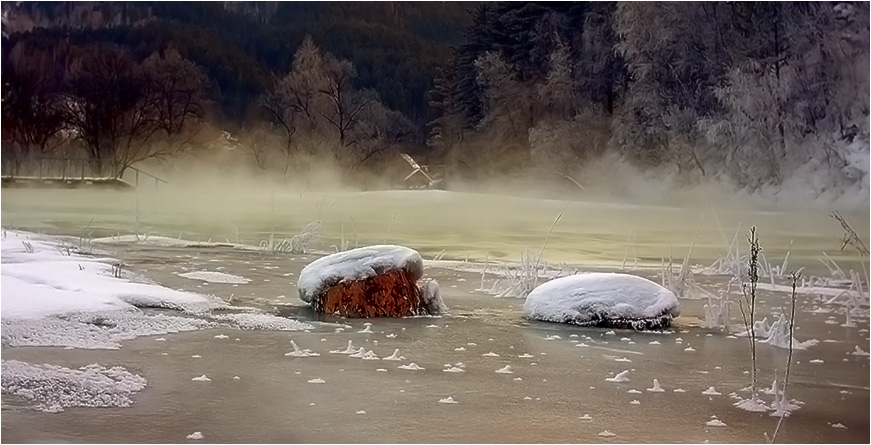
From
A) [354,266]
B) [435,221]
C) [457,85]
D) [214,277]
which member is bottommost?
[214,277]

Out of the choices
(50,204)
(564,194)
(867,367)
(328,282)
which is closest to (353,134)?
(328,282)

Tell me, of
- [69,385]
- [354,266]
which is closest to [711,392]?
[354,266]

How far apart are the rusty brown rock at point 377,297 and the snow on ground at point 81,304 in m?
0.20

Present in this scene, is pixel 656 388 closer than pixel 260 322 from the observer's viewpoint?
Yes

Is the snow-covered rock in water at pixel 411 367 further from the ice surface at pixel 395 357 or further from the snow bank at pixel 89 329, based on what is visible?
the snow bank at pixel 89 329

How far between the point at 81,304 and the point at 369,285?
1.18m

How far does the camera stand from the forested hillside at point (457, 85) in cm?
435

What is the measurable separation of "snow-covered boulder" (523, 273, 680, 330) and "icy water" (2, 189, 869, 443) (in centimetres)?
8

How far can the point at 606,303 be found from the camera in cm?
415

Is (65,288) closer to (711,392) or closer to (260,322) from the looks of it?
(260,322)

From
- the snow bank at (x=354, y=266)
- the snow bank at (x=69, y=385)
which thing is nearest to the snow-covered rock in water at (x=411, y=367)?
the snow bank at (x=354, y=266)

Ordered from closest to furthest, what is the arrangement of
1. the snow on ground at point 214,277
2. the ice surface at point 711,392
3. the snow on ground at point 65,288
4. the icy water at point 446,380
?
the icy water at point 446,380 < the ice surface at point 711,392 < the snow on ground at point 65,288 < the snow on ground at point 214,277

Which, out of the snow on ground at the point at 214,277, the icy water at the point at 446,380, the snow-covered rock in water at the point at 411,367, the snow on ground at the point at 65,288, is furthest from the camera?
the snow on ground at the point at 214,277

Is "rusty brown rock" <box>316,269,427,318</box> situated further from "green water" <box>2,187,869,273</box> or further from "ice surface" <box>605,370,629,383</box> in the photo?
"ice surface" <box>605,370,629,383</box>
